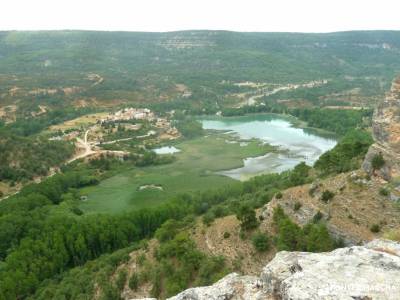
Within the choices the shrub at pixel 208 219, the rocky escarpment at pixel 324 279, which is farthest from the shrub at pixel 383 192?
the rocky escarpment at pixel 324 279

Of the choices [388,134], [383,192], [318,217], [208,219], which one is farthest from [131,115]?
[388,134]

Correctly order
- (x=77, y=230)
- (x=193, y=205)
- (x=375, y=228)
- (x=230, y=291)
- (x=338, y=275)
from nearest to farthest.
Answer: (x=338, y=275) → (x=230, y=291) → (x=375, y=228) → (x=77, y=230) → (x=193, y=205)

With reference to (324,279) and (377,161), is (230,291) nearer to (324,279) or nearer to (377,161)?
(324,279)

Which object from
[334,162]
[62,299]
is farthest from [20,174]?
[334,162]

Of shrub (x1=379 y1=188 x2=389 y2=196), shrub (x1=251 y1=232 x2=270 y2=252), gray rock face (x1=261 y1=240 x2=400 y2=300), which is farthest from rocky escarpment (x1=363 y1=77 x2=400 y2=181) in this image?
gray rock face (x1=261 y1=240 x2=400 y2=300)

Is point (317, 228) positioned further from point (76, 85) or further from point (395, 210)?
point (76, 85)

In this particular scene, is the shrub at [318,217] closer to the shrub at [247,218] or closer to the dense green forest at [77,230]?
the dense green forest at [77,230]

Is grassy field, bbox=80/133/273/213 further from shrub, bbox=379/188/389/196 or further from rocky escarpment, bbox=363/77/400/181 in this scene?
rocky escarpment, bbox=363/77/400/181
